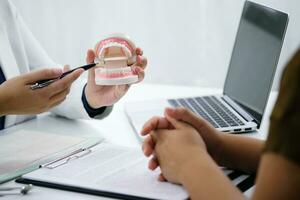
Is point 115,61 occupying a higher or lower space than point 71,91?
higher

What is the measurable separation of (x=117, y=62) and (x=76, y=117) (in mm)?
286

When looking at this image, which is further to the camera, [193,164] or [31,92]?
[31,92]

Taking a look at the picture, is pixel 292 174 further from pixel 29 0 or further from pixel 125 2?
pixel 29 0

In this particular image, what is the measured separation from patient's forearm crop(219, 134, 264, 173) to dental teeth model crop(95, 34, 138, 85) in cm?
25

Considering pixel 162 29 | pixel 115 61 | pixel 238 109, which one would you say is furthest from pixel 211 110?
pixel 162 29

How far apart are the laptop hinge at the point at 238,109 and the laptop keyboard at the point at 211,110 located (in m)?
0.02

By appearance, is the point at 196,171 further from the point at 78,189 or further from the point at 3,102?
the point at 3,102

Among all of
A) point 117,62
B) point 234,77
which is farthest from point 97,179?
point 234,77

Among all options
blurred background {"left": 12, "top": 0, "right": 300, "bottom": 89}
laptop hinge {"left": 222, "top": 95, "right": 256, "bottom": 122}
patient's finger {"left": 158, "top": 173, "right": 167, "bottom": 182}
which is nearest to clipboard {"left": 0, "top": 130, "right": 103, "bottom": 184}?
patient's finger {"left": 158, "top": 173, "right": 167, "bottom": 182}

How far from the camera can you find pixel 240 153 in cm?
91

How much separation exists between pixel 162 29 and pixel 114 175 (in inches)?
48.9

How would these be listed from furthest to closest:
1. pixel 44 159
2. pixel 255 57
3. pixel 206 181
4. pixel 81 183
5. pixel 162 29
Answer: pixel 162 29, pixel 255 57, pixel 44 159, pixel 81 183, pixel 206 181

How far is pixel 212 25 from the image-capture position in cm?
202

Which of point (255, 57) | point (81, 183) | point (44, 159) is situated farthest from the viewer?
point (255, 57)
